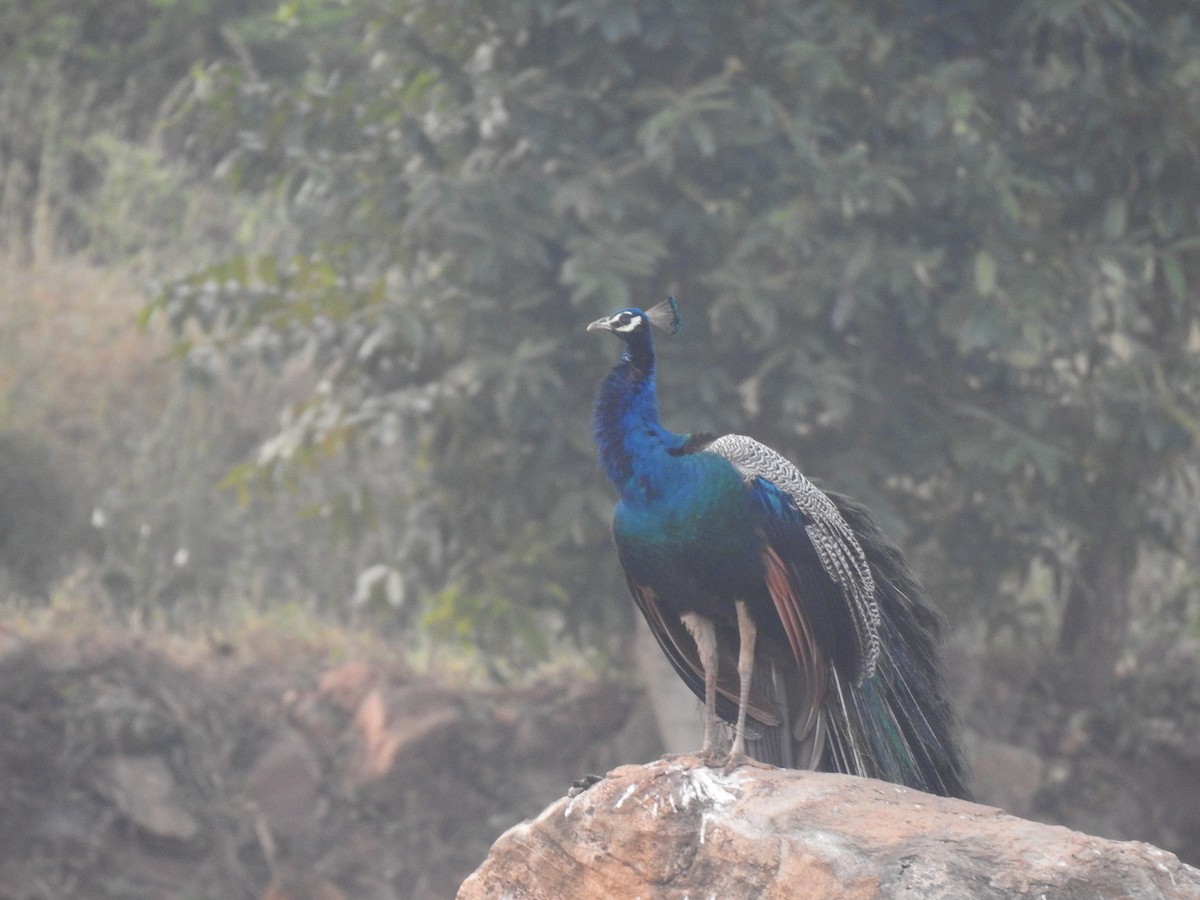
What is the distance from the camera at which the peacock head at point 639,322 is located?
3.72 meters

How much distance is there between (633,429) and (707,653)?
0.56 meters

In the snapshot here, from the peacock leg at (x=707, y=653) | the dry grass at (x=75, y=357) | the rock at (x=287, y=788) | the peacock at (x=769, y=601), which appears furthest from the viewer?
the dry grass at (x=75, y=357)

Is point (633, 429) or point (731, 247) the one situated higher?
point (731, 247)

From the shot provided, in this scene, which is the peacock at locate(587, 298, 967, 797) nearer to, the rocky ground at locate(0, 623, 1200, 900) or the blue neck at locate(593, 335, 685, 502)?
the blue neck at locate(593, 335, 685, 502)

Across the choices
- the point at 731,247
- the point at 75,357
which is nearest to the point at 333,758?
the point at 731,247

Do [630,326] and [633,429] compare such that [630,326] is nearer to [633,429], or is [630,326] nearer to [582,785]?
[633,429]

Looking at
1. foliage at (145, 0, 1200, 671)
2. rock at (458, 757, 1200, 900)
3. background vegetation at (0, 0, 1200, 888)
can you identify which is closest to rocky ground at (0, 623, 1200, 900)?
background vegetation at (0, 0, 1200, 888)

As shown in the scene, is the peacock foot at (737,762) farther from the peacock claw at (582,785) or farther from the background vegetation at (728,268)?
the background vegetation at (728,268)

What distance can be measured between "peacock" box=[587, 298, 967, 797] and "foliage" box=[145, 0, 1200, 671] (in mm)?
1593

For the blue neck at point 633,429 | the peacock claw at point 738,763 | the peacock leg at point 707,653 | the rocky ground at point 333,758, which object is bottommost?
the rocky ground at point 333,758

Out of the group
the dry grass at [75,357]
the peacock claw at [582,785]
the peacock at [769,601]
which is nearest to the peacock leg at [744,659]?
the peacock at [769,601]

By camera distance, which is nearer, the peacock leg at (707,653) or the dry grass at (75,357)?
the peacock leg at (707,653)

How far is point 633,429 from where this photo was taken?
3.66 metres

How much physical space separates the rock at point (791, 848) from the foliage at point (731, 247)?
87.0 inches
